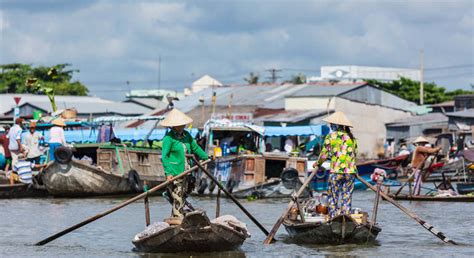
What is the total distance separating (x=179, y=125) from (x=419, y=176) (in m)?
8.69

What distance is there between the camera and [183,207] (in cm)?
1048

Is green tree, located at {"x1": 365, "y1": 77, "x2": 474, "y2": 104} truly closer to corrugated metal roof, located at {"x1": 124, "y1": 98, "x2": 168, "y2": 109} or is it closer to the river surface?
corrugated metal roof, located at {"x1": 124, "y1": 98, "x2": 168, "y2": 109}

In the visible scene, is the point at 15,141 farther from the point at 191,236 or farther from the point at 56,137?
the point at 191,236

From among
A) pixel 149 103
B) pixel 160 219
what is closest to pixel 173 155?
pixel 160 219

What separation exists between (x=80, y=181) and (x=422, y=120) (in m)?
21.5

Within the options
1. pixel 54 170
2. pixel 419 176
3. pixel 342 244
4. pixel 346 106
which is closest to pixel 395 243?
pixel 342 244

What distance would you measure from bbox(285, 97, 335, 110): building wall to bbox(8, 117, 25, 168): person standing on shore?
795 inches

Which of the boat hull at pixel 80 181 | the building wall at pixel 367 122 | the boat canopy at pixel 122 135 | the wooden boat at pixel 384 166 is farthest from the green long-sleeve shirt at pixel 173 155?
the building wall at pixel 367 122

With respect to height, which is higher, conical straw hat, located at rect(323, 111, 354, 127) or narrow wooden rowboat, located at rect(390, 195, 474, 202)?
conical straw hat, located at rect(323, 111, 354, 127)

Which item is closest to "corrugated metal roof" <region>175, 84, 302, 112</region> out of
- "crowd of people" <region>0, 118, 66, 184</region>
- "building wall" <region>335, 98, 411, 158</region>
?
"building wall" <region>335, 98, 411, 158</region>

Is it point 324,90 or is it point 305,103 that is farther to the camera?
point 324,90

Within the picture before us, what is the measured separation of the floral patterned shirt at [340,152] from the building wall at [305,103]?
2650cm

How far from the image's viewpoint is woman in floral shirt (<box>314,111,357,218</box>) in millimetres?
10883

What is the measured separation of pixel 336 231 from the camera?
10578mm
